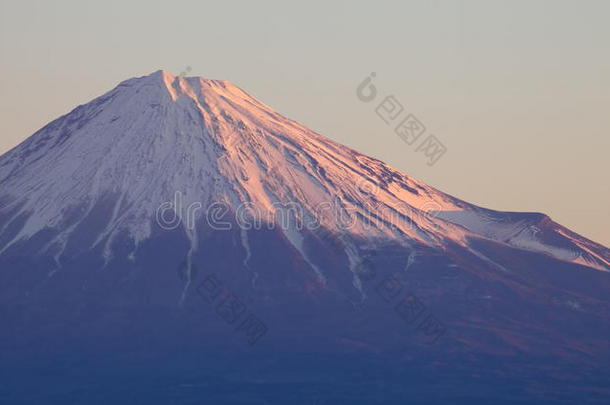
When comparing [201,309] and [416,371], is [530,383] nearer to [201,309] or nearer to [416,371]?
[416,371]

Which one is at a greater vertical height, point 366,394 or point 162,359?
point 162,359

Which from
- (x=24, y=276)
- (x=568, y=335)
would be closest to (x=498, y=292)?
(x=568, y=335)

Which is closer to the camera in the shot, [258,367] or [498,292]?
[258,367]

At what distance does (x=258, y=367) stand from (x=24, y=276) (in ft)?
98.8

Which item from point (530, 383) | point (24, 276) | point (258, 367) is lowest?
point (530, 383)

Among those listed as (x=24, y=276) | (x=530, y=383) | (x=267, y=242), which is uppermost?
(x=24, y=276)

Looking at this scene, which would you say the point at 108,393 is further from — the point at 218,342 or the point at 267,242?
the point at 267,242

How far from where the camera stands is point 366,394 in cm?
17875

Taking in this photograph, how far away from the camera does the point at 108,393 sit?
17675 cm

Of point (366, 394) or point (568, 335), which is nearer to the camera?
point (366, 394)

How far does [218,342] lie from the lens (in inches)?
7377

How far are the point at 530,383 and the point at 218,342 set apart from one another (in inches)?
1275

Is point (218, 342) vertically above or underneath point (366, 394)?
above

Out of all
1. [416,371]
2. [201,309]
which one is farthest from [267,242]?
[416,371]
